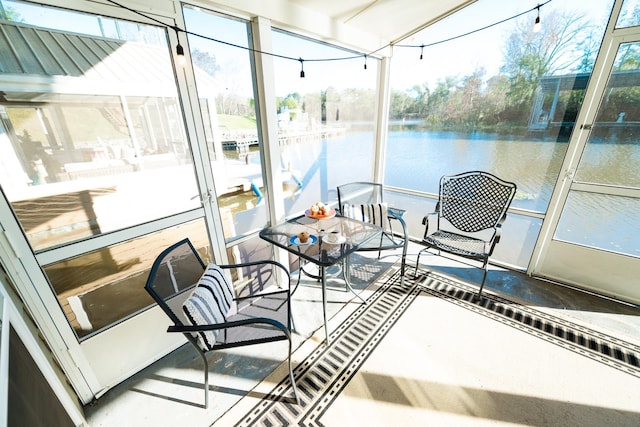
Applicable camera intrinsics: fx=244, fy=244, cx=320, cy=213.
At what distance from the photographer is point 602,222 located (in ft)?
7.42

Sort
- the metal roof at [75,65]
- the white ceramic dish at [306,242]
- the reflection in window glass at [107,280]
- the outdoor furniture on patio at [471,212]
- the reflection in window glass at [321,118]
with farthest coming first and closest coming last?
the outdoor furniture on patio at [471,212] < the reflection in window glass at [321,118] < the white ceramic dish at [306,242] < the reflection in window glass at [107,280] < the metal roof at [75,65]

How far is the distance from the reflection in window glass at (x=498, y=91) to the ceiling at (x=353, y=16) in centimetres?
24

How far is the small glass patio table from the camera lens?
1.76 meters

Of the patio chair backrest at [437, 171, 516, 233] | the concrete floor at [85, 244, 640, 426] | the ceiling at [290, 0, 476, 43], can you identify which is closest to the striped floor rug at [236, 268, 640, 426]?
the concrete floor at [85, 244, 640, 426]

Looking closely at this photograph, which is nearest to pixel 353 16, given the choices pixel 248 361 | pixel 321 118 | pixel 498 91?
pixel 321 118

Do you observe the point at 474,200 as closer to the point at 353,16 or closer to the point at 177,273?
the point at 353,16

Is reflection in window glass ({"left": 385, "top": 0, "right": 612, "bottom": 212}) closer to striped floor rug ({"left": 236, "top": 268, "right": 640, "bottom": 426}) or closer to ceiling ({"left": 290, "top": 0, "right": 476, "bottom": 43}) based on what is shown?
ceiling ({"left": 290, "top": 0, "right": 476, "bottom": 43})

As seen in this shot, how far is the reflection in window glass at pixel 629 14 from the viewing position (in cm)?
183

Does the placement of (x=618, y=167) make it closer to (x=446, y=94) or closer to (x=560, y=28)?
(x=560, y=28)

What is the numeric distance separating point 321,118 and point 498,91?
6.10 ft

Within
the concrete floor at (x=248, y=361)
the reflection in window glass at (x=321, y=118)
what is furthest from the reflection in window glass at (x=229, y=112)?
the concrete floor at (x=248, y=361)

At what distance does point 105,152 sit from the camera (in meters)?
1.48

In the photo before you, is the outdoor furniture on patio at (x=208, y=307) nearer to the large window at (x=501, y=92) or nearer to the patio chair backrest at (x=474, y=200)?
the patio chair backrest at (x=474, y=200)

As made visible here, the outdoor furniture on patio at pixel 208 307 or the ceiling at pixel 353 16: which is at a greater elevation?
the ceiling at pixel 353 16
